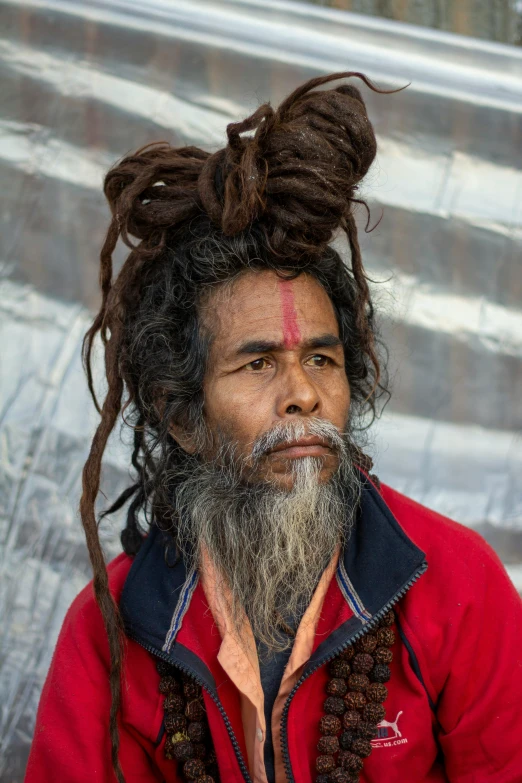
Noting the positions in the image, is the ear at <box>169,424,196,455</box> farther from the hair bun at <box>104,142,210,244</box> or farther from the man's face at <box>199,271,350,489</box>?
the hair bun at <box>104,142,210,244</box>

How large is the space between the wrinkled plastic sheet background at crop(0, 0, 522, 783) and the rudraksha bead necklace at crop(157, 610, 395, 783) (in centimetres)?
119

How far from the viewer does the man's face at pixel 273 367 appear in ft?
7.56

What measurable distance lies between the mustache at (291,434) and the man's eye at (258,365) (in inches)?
7.6

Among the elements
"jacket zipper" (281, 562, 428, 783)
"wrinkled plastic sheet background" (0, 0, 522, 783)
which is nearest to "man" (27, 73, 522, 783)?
"jacket zipper" (281, 562, 428, 783)

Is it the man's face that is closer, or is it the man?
the man

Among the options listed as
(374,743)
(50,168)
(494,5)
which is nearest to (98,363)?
(50,168)

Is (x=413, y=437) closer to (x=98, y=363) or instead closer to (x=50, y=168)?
(x=98, y=363)

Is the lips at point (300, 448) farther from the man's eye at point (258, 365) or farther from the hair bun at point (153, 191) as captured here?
the hair bun at point (153, 191)

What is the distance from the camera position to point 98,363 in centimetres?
348

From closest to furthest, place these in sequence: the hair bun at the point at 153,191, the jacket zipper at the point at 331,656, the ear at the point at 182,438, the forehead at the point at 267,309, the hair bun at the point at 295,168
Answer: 1. the jacket zipper at the point at 331,656
2. the hair bun at the point at 295,168
3. the forehead at the point at 267,309
4. the hair bun at the point at 153,191
5. the ear at the point at 182,438

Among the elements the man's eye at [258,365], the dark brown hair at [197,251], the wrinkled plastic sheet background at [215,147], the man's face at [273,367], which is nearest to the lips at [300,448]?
the man's face at [273,367]

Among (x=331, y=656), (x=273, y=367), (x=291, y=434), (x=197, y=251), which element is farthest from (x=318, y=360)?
(x=331, y=656)

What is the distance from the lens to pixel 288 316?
2.38 meters

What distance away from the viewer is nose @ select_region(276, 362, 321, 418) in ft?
7.46
